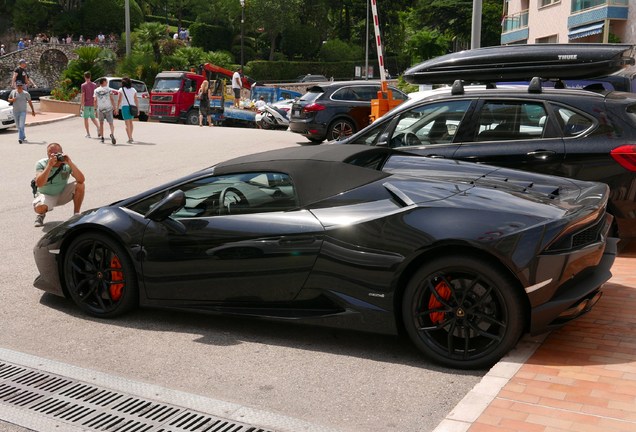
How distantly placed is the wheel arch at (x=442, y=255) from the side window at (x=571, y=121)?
332 cm

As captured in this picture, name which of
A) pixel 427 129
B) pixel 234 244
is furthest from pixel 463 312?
pixel 427 129

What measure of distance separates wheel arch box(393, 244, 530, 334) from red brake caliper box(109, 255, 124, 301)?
223 cm

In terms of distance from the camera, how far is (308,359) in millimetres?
5133

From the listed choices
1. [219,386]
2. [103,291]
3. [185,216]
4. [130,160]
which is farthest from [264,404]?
[130,160]

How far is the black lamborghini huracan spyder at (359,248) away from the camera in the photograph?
4.62m

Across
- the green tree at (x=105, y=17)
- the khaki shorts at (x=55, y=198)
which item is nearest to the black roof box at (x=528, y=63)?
the khaki shorts at (x=55, y=198)

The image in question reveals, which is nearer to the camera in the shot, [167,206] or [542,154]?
[167,206]

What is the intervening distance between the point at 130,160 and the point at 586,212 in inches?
531

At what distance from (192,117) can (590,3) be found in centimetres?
2232

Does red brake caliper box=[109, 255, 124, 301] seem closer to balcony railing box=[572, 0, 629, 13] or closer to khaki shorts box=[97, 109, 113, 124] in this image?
khaki shorts box=[97, 109, 113, 124]

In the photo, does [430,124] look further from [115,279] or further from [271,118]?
[271,118]

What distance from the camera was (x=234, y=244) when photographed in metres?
5.41

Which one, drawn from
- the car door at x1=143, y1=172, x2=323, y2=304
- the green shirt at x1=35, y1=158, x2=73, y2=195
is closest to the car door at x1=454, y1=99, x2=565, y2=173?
the car door at x1=143, y1=172, x2=323, y2=304

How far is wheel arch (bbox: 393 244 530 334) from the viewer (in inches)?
181
